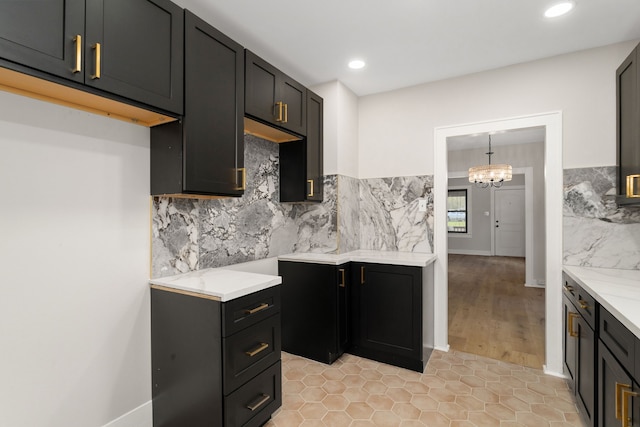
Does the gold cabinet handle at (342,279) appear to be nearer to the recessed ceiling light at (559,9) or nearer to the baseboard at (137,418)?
the baseboard at (137,418)

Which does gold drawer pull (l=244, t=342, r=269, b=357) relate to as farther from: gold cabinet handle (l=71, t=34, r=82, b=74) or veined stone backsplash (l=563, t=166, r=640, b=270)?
veined stone backsplash (l=563, t=166, r=640, b=270)

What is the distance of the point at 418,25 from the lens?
2.21 meters

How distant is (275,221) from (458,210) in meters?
8.13

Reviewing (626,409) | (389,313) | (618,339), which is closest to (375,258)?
(389,313)

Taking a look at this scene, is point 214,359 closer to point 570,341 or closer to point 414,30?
point 570,341

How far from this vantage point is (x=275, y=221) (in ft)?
9.89

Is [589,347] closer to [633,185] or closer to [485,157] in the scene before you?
[633,185]

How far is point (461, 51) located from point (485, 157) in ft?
15.3

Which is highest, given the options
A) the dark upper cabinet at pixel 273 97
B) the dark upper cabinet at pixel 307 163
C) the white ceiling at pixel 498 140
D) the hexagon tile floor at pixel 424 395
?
the white ceiling at pixel 498 140

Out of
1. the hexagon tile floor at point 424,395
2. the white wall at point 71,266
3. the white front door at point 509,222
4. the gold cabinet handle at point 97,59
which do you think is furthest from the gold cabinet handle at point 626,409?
the white front door at point 509,222

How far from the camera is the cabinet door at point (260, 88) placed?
7.22 feet

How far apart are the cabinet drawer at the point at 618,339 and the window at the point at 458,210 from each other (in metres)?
8.44

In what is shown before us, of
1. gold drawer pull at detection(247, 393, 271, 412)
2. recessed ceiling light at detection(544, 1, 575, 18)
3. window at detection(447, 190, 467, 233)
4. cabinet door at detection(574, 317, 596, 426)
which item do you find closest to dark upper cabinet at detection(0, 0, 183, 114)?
gold drawer pull at detection(247, 393, 271, 412)

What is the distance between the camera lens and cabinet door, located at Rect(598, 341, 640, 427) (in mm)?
1209
